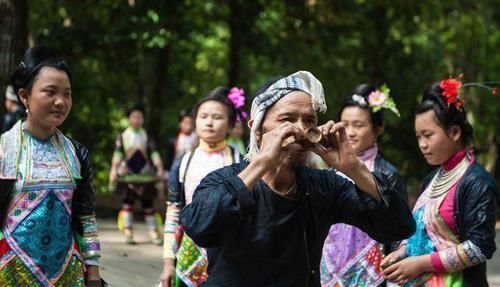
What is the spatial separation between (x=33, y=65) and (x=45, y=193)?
26.9 inches

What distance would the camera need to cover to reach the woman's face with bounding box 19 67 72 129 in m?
4.14

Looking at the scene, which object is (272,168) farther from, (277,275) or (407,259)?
(407,259)

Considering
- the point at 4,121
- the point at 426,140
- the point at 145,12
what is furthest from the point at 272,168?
the point at 145,12

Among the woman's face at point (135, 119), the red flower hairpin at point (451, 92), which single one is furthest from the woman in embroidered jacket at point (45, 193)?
the woman's face at point (135, 119)

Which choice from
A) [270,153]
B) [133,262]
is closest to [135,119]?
[133,262]

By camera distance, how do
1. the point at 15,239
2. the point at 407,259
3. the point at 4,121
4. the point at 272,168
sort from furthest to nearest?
1. the point at 4,121
2. the point at 407,259
3. the point at 15,239
4. the point at 272,168

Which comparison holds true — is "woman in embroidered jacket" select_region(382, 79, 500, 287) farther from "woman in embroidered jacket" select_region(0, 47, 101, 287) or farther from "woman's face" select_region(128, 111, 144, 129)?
"woman's face" select_region(128, 111, 144, 129)

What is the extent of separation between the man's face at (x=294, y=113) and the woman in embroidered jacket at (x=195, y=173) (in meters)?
1.88

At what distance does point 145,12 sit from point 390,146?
22.5 feet

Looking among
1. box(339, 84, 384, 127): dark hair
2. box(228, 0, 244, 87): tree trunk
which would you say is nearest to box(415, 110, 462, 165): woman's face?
box(339, 84, 384, 127): dark hair

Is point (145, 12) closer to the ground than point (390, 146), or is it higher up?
higher up

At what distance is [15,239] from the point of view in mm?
4035

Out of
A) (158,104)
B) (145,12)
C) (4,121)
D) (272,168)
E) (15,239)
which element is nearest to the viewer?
(272,168)

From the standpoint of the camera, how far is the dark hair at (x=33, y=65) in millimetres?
4211
